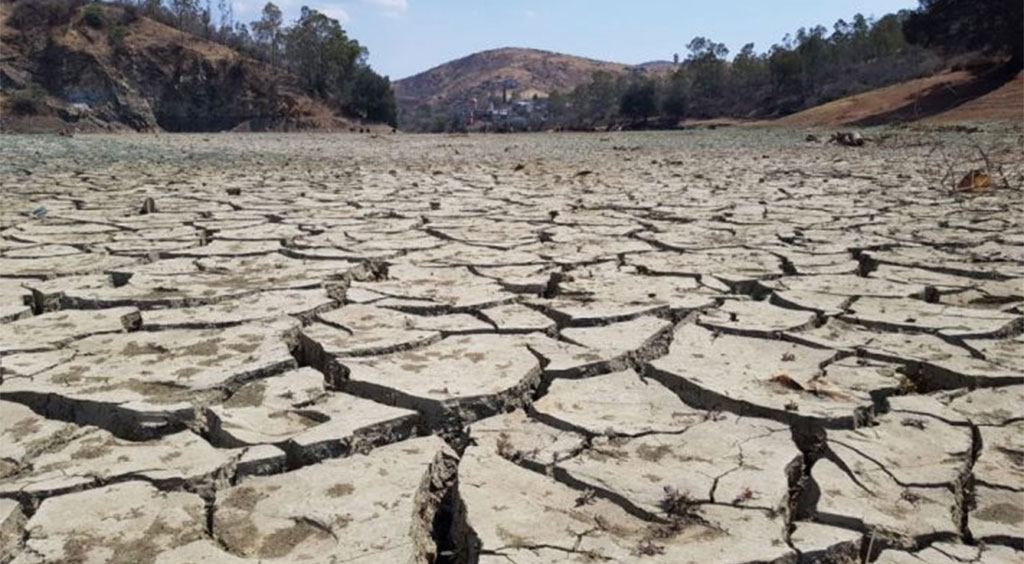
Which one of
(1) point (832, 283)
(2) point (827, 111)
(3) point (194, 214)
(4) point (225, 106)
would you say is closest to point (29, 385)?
(1) point (832, 283)

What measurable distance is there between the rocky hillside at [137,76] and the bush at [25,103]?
1762 millimetres

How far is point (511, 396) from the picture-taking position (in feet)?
6.11

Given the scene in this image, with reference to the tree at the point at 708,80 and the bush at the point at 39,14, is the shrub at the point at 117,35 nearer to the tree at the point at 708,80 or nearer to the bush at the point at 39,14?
the bush at the point at 39,14

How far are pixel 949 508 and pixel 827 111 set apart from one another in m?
26.7

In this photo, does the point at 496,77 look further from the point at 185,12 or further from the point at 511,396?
the point at 511,396

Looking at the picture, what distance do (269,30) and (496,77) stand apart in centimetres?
5982

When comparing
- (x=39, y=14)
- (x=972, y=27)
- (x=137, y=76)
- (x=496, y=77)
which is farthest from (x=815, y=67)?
(x=496, y=77)

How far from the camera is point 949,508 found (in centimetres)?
134

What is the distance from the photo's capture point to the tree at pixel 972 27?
21.9 metres

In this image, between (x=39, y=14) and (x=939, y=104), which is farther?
(x=39, y=14)

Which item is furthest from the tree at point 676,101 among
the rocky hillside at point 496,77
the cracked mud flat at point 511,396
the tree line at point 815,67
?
the rocky hillside at point 496,77

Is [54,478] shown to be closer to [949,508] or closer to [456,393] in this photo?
[456,393]

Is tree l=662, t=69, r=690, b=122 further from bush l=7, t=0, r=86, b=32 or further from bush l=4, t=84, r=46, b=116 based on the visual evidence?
bush l=7, t=0, r=86, b=32

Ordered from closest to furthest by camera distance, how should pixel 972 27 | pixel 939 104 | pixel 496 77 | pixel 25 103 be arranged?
1. pixel 939 104
2. pixel 972 27
3. pixel 25 103
4. pixel 496 77
